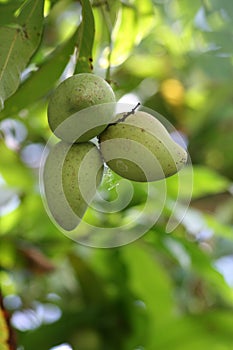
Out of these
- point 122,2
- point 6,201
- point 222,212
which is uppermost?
point 122,2

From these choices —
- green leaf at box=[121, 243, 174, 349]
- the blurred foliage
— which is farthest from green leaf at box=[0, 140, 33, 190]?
green leaf at box=[121, 243, 174, 349]

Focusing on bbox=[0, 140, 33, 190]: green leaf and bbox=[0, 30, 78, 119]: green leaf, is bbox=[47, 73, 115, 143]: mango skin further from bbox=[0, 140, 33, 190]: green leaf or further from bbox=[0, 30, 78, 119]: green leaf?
bbox=[0, 140, 33, 190]: green leaf

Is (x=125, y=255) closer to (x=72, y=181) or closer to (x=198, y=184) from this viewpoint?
(x=198, y=184)

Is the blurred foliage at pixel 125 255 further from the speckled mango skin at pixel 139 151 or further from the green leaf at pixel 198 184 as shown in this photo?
the speckled mango skin at pixel 139 151

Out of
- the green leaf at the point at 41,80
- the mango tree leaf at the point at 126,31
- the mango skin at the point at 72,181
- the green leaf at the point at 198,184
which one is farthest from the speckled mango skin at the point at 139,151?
the green leaf at the point at 198,184

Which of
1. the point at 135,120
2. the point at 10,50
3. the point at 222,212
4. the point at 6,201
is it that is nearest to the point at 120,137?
the point at 135,120

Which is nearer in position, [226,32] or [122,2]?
[122,2]

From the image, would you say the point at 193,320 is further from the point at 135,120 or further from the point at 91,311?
the point at 135,120
